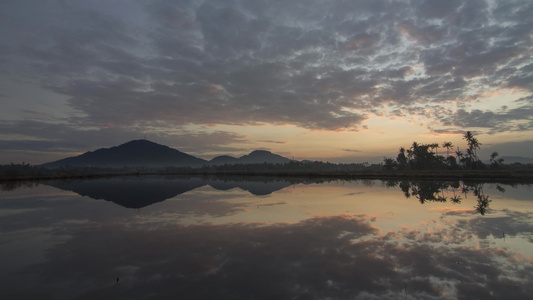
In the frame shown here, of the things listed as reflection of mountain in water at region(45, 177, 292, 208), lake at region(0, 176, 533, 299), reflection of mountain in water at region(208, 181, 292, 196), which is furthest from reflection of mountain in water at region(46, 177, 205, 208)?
lake at region(0, 176, 533, 299)

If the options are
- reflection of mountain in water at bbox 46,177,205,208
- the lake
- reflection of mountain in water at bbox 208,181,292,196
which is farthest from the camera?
reflection of mountain in water at bbox 208,181,292,196

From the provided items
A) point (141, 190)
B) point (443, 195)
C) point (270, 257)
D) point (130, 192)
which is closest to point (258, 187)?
point (141, 190)

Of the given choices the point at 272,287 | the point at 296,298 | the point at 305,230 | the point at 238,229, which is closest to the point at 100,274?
the point at 272,287

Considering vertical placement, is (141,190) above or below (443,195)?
below

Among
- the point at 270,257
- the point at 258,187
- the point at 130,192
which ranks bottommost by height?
the point at 270,257

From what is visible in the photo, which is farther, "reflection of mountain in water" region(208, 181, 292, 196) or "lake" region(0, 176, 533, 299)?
"reflection of mountain in water" region(208, 181, 292, 196)

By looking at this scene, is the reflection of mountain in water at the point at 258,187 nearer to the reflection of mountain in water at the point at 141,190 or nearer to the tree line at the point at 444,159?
the reflection of mountain in water at the point at 141,190

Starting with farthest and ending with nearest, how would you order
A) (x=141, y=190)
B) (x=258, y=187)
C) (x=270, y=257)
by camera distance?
(x=258, y=187) → (x=141, y=190) → (x=270, y=257)

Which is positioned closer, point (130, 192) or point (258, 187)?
point (130, 192)

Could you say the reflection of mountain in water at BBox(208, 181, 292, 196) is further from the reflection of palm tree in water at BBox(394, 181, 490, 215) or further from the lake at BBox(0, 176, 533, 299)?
the lake at BBox(0, 176, 533, 299)

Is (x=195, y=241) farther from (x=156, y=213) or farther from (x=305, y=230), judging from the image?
(x=156, y=213)

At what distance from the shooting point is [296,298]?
23.2ft

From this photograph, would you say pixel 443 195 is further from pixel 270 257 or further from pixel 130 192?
pixel 130 192

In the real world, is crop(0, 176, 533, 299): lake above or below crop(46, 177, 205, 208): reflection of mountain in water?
below
